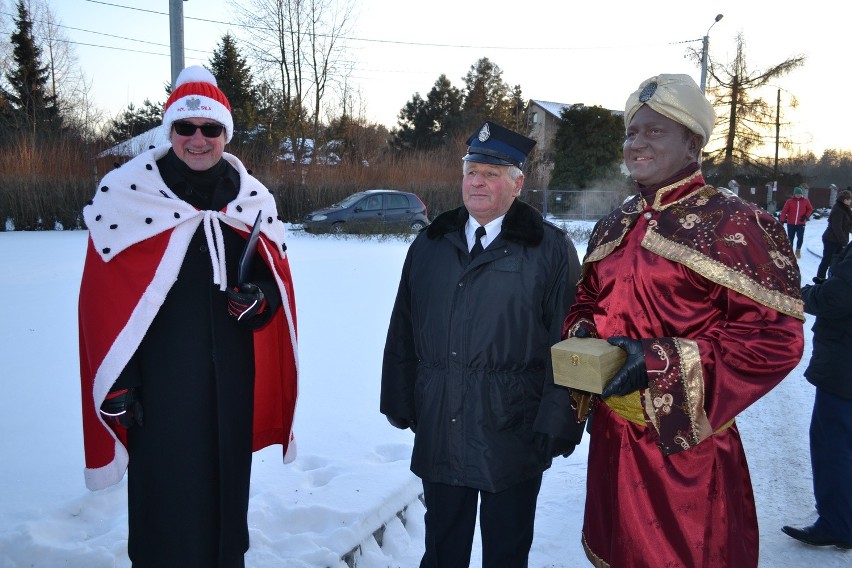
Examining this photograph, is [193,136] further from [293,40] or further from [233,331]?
[293,40]

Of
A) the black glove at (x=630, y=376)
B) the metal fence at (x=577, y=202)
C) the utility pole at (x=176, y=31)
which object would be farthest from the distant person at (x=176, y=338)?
the metal fence at (x=577, y=202)

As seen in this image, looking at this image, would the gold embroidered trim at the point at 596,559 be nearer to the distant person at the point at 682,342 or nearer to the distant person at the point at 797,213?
the distant person at the point at 682,342

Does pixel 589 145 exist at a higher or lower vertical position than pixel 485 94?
lower

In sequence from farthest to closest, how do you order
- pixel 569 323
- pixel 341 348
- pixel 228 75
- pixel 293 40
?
pixel 228 75 < pixel 293 40 < pixel 341 348 < pixel 569 323

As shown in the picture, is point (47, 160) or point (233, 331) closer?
point (233, 331)

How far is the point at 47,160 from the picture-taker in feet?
56.7

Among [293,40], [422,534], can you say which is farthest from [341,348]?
[293,40]

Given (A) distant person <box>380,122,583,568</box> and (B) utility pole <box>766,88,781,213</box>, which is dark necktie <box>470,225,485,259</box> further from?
(B) utility pole <box>766,88,781,213</box>

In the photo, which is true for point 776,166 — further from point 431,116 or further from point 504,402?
point 504,402

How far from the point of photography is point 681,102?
6.32 feet

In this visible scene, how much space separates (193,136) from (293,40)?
103 ft

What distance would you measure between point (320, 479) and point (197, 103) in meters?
2.27

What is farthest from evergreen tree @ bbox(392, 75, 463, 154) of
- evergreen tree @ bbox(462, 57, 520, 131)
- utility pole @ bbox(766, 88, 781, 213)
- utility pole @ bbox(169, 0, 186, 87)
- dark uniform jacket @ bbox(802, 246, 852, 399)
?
dark uniform jacket @ bbox(802, 246, 852, 399)

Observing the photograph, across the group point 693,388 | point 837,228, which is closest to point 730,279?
point 693,388
